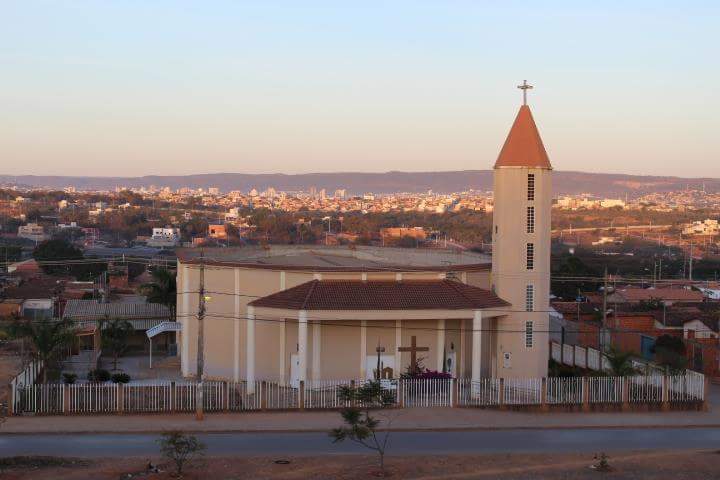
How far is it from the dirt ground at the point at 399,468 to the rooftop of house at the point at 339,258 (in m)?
11.5

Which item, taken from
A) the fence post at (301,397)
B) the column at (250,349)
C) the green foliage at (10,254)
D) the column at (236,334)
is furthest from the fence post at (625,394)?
the green foliage at (10,254)

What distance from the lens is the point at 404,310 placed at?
1154 inches

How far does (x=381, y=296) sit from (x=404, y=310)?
962 mm

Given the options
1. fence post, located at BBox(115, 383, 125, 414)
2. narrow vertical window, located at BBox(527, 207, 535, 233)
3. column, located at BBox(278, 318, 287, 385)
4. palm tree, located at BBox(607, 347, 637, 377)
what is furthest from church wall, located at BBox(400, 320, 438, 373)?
fence post, located at BBox(115, 383, 125, 414)

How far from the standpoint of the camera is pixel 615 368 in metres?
28.0

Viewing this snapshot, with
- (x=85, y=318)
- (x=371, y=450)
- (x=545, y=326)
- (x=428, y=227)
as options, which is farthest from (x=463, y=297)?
(x=428, y=227)

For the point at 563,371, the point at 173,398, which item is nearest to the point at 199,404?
the point at 173,398

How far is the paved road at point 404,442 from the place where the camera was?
70.3 ft

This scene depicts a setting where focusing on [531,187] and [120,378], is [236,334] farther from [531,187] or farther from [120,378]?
[531,187]

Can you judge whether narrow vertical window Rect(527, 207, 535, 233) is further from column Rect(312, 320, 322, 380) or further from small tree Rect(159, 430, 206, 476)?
small tree Rect(159, 430, 206, 476)

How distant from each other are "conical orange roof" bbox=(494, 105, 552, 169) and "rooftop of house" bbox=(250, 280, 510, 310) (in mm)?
3966

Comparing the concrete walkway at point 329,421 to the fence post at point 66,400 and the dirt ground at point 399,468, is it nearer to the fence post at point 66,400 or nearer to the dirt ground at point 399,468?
the fence post at point 66,400

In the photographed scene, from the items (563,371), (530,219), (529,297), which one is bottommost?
(563,371)

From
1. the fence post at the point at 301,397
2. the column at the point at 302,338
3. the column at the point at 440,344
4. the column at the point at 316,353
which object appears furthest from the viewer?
the column at the point at 440,344
